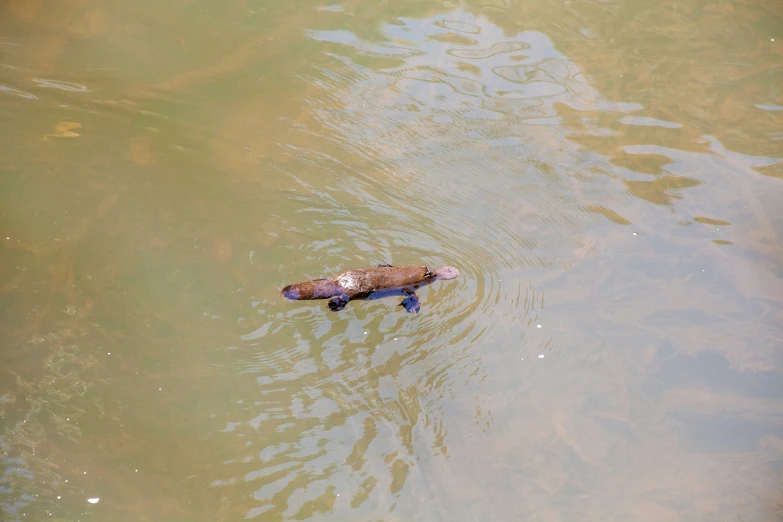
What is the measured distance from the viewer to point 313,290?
4824 millimetres

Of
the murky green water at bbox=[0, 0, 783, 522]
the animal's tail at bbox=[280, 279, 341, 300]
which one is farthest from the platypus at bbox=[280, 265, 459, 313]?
the murky green water at bbox=[0, 0, 783, 522]

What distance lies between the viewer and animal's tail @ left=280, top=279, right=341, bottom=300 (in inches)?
190

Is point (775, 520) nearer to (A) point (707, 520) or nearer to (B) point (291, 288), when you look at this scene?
(A) point (707, 520)

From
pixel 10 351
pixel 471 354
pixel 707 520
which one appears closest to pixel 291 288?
pixel 471 354

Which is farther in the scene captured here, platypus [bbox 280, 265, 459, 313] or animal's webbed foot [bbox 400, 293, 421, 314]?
animal's webbed foot [bbox 400, 293, 421, 314]

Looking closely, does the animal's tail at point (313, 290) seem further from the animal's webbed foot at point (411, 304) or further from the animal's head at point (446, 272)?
the animal's head at point (446, 272)

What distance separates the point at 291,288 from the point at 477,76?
3.60 m

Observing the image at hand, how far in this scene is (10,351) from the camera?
464cm

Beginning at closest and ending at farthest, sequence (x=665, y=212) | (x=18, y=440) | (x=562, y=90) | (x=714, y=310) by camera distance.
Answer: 1. (x=18, y=440)
2. (x=714, y=310)
3. (x=665, y=212)
4. (x=562, y=90)

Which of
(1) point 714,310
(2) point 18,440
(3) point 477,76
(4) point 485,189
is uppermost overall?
(3) point 477,76

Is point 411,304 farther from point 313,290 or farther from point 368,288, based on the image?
point 313,290

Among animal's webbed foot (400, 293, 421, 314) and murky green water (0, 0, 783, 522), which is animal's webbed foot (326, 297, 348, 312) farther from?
animal's webbed foot (400, 293, 421, 314)

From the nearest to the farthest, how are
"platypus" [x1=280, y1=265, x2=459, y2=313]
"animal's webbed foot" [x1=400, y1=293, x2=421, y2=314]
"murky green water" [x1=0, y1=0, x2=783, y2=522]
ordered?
"murky green water" [x1=0, y1=0, x2=783, y2=522], "platypus" [x1=280, y1=265, x2=459, y2=313], "animal's webbed foot" [x1=400, y1=293, x2=421, y2=314]

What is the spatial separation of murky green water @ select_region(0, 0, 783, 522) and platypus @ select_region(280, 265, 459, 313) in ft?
0.39
